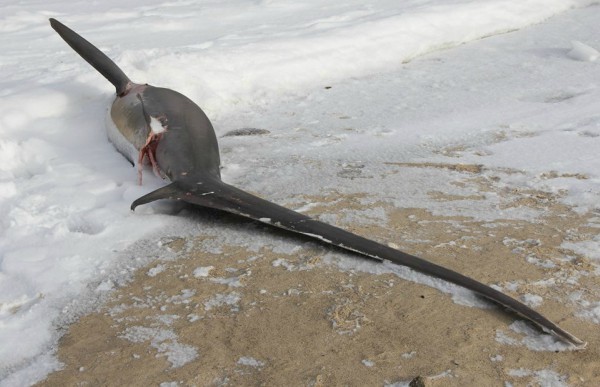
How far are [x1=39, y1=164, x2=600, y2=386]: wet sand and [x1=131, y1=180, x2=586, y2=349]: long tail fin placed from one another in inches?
2.4

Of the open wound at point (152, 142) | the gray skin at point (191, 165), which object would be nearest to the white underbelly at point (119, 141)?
the gray skin at point (191, 165)

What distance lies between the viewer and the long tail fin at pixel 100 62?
443cm

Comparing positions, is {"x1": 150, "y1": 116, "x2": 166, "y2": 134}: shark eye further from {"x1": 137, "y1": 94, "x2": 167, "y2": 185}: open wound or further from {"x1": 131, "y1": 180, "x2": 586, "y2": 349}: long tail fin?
{"x1": 131, "y1": 180, "x2": 586, "y2": 349}: long tail fin

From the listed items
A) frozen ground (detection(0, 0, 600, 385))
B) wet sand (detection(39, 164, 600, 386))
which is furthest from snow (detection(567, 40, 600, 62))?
wet sand (detection(39, 164, 600, 386))

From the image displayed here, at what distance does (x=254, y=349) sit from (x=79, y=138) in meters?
2.42

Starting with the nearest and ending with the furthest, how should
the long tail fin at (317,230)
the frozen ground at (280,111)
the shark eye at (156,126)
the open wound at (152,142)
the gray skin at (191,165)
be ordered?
the long tail fin at (317,230)
the gray skin at (191,165)
the frozen ground at (280,111)
the open wound at (152,142)
the shark eye at (156,126)

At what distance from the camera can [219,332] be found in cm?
236

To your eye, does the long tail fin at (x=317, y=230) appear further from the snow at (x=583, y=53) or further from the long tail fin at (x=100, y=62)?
the snow at (x=583, y=53)

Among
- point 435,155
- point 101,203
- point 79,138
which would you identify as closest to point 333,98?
A: point 435,155

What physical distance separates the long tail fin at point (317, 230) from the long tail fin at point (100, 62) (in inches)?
54.7

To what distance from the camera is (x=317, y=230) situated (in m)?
2.90

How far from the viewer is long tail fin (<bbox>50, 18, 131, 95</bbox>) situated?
A: 4.43m

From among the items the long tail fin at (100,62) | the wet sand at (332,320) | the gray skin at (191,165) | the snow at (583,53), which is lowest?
the snow at (583,53)

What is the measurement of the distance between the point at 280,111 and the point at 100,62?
1222 mm
